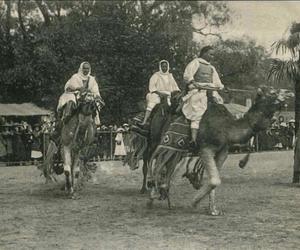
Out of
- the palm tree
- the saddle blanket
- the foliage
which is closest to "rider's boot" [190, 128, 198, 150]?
the saddle blanket

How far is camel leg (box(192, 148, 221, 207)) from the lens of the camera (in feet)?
34.4

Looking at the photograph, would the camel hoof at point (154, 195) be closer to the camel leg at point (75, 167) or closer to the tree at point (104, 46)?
the camel leg at point (75, 167)

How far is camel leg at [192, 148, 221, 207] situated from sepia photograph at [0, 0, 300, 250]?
0.06 feet

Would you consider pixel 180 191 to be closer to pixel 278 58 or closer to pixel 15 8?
pixel 278 58

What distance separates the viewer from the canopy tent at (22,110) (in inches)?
1195

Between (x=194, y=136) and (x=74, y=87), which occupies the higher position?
(x=74, y=87)

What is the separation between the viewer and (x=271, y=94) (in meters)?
10.7

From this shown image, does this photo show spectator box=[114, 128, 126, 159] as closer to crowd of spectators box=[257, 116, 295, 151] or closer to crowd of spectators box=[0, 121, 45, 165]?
crowd of spectators box=[0, 121, 45, 165]

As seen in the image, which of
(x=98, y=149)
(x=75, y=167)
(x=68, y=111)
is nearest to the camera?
(x=68, y=111)

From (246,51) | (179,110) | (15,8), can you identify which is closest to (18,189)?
(179,110)

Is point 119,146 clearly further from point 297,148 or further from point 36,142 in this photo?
point 297,148

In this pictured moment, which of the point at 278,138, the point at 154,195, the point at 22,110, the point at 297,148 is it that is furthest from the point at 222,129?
the point at 278,138

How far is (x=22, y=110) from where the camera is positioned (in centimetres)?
3128

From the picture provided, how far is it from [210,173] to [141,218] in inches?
54.5
